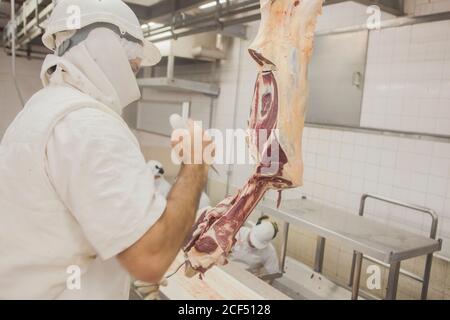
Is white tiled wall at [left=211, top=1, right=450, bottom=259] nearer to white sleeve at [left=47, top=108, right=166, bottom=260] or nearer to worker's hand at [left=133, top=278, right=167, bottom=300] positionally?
worker's hand at [left=133, top=278, right=167, bottom=300]

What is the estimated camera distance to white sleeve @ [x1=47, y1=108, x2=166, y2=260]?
0.78 metres

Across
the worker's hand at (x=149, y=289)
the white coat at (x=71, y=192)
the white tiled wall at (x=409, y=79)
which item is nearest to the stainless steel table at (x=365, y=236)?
the white tiled wall at (x=409, y=79)

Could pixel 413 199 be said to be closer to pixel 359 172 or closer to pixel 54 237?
pixel 359 172

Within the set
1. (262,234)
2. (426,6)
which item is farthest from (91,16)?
(426,6)

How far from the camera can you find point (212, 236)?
1030 mm

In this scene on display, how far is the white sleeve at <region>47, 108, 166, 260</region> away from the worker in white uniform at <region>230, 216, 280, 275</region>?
1.90 m

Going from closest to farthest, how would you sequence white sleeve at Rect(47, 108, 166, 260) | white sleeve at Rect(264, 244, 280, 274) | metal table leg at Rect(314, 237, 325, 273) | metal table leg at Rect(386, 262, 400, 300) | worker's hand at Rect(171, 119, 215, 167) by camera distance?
white sleeve at Rect(47, 108, 166, 260) → worker's hand at Rect(171, 119, 215, 167) → metal table leg at Rect(386, 262, 400, 300) → white sleeve at Rect(264, 244, 280, 274) → metal table leg at Rect(314, 237, 325, 273)

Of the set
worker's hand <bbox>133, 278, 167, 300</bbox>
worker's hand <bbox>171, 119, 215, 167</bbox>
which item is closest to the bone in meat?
worker's hand <bbox>171, 119, 215, 167</bbox>

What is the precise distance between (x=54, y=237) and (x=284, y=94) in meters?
0.63

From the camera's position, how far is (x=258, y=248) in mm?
2689

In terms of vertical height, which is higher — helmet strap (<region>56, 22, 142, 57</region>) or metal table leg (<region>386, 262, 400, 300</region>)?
helmet strap (<region>56, 22, 142, 57</region>)

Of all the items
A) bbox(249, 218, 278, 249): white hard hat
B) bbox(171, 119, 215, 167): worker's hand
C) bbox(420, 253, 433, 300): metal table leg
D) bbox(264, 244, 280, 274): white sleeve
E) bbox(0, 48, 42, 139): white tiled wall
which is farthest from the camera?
bbox(0, 48, 42, 139): white tiled wall

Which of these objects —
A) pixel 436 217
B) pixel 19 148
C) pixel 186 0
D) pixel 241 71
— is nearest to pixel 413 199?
pixel 436 217

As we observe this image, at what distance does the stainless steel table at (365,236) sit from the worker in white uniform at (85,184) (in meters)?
1.31
